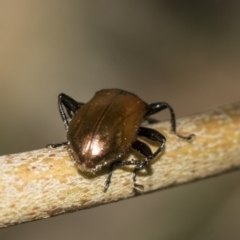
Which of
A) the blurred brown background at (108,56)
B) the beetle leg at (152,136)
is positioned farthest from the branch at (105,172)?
the blurred brown background at (108,56)

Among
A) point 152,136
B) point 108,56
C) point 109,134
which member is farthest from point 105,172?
point 108,56

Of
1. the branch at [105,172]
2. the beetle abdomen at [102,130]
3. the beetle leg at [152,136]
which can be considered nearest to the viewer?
the branch at [105,172]

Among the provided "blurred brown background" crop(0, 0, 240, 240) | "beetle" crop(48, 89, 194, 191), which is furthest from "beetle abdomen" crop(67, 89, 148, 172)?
"blurred brown background" crop(0, 0, 240, 240)

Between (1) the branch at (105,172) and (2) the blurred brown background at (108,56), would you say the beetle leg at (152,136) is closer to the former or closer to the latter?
(1) the branch at (105,172)

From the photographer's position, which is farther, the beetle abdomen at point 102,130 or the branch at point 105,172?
the beetle abdomen at point 102,130

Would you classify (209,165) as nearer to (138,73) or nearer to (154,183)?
(154,183)

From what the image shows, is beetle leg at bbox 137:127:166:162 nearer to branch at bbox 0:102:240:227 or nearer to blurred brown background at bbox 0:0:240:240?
branch at bbox 0:102:240:227

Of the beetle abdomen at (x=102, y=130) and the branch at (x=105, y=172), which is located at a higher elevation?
the beetle abdomen at (x=102, y=130)

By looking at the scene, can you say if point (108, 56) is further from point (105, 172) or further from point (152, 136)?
point (105, 172)
